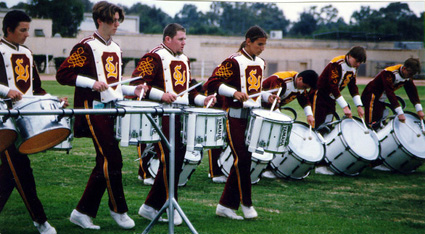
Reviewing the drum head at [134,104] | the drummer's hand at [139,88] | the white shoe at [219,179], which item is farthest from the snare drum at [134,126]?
the white shoe at [219,179]

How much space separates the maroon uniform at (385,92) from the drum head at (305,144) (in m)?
1.48

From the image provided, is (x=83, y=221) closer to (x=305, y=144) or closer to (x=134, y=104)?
(x=134, y=104)

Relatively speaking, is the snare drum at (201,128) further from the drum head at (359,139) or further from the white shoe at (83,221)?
the drum head at (359,139)

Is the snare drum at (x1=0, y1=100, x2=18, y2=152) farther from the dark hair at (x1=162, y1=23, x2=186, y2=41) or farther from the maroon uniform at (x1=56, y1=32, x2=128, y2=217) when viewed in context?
the dark hair at (x1=162, y1=23, x2=186, y2=41)

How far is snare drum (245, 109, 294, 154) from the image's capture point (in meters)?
4.28

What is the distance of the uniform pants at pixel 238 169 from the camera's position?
468cm

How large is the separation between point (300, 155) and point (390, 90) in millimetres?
1993

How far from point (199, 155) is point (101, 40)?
1.94m

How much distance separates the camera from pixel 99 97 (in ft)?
13.6

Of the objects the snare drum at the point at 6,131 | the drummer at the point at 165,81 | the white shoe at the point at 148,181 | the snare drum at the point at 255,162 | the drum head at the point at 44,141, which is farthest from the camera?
the white shoe at the point at 148,181

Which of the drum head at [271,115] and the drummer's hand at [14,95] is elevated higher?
the drummer's hand at [14,95]

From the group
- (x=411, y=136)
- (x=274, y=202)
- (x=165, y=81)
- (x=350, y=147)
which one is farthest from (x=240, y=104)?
(x=411, y=136)

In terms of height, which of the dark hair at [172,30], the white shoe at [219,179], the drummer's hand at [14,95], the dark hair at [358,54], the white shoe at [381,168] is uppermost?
the dark hair at [172,30]

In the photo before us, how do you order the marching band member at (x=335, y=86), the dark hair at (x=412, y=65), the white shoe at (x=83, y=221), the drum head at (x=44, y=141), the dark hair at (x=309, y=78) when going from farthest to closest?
1. the dark hair at (x=412, y=65)
2. the marching band member at (x=335, y=86)
3. the dark hair at (x=309, y=78)
4. the white shoe at (x=83, y=221)
5. the drum head at (x=44, y=141)
